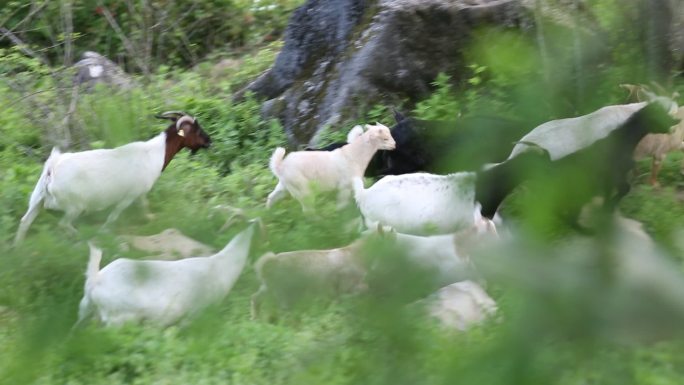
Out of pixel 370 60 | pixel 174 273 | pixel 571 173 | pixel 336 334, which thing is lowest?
pixel 370 60

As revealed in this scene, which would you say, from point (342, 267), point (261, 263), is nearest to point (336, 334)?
point (342, 267)

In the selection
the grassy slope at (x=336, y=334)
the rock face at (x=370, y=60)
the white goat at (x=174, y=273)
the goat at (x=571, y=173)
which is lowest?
the rock face at (x=370, y=60)

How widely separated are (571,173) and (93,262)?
671 millimetres

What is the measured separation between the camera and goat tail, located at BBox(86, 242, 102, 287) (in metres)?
1.27

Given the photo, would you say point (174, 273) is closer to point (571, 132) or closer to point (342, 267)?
point (342, 267)

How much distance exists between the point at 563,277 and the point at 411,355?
167 millimetres

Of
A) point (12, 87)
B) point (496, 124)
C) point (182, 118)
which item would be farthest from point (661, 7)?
point (12, 87)

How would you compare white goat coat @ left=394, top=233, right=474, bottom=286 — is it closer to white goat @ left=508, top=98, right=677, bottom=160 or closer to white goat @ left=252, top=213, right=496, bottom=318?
white goat @ left=252, top=213, right=496, bottom=318

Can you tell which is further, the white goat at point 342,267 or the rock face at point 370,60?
the rock face at point 370,60

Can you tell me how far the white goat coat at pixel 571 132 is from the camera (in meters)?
1.06

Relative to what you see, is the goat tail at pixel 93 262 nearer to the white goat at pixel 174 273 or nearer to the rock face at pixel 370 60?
the white goat at pixel 174 273

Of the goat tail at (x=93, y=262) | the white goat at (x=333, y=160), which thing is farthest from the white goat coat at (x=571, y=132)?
the white goat at (x=333, y=160)

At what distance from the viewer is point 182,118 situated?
668cm

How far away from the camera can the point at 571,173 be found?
1003 millimetres
